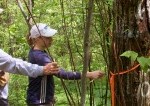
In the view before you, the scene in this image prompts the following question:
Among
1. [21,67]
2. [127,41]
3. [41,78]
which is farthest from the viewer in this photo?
[41,78]

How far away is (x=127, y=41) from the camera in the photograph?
2.33 m

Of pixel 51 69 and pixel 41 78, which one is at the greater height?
pixel 51 69

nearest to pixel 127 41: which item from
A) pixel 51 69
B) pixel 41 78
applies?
pixel 51 69

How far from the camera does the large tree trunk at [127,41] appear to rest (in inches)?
89.7

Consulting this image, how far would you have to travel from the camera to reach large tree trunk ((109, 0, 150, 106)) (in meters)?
2.28

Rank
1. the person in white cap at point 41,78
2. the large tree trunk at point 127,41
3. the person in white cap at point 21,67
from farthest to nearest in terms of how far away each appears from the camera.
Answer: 1. the person in white cap at point 41,78
2. the person in white cap at point 21,67
3. the large tree trunk at point 127,41

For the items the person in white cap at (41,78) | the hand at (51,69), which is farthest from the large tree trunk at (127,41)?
the person in white cap at (41,78)

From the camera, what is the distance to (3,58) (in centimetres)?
272

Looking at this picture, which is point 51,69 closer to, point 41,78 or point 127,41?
point 41,78

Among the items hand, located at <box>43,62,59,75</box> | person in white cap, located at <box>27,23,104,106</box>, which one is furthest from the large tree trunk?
person in white cap, located at <box>27,23,104,106</box>

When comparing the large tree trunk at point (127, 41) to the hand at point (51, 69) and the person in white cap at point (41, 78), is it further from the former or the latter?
the person in white cap at point (41, 78)

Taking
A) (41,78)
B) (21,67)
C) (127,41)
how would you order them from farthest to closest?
(41,78) → (21,67) → (127,41)

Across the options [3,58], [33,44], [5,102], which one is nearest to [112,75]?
[3,58]

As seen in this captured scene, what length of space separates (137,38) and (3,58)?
938 mm
